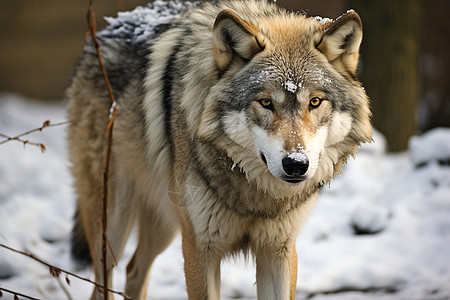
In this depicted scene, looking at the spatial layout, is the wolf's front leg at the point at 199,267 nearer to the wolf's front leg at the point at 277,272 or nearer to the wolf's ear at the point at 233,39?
the wolf's front leg at the point at 277,272

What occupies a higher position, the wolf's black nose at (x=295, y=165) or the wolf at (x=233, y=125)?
the wolf at (x=233, y=125)

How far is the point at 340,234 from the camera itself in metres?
4.99

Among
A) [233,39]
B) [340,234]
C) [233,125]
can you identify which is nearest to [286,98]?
[233,125]

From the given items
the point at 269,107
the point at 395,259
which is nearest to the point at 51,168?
the point at 395,259

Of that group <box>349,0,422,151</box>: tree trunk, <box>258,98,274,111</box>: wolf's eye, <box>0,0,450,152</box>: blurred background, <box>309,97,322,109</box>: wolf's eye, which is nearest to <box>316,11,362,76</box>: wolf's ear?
<box>309,97,322,109</box>: wolf's eye

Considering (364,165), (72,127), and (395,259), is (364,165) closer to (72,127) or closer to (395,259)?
(395,259)

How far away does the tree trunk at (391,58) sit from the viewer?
22.9 ft

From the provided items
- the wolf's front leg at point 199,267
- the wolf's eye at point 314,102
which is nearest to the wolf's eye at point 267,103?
the wolf's eye at point 314,102

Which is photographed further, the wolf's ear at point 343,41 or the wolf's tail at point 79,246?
the wolf's tail at point 79,246

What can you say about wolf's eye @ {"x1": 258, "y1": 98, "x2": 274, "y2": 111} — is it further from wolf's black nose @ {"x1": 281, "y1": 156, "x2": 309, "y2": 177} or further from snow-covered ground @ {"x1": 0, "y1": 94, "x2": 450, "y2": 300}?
snow-covered ground @ {"x1": 0, "y1": 94, "x2": 450, "y2": 300}

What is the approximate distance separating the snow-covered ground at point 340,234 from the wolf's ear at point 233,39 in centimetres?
124

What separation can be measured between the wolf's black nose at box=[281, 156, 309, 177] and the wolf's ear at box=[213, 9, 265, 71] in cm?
62

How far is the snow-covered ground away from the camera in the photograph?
13.2 feet

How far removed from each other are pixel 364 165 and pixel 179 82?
4.07 metres
